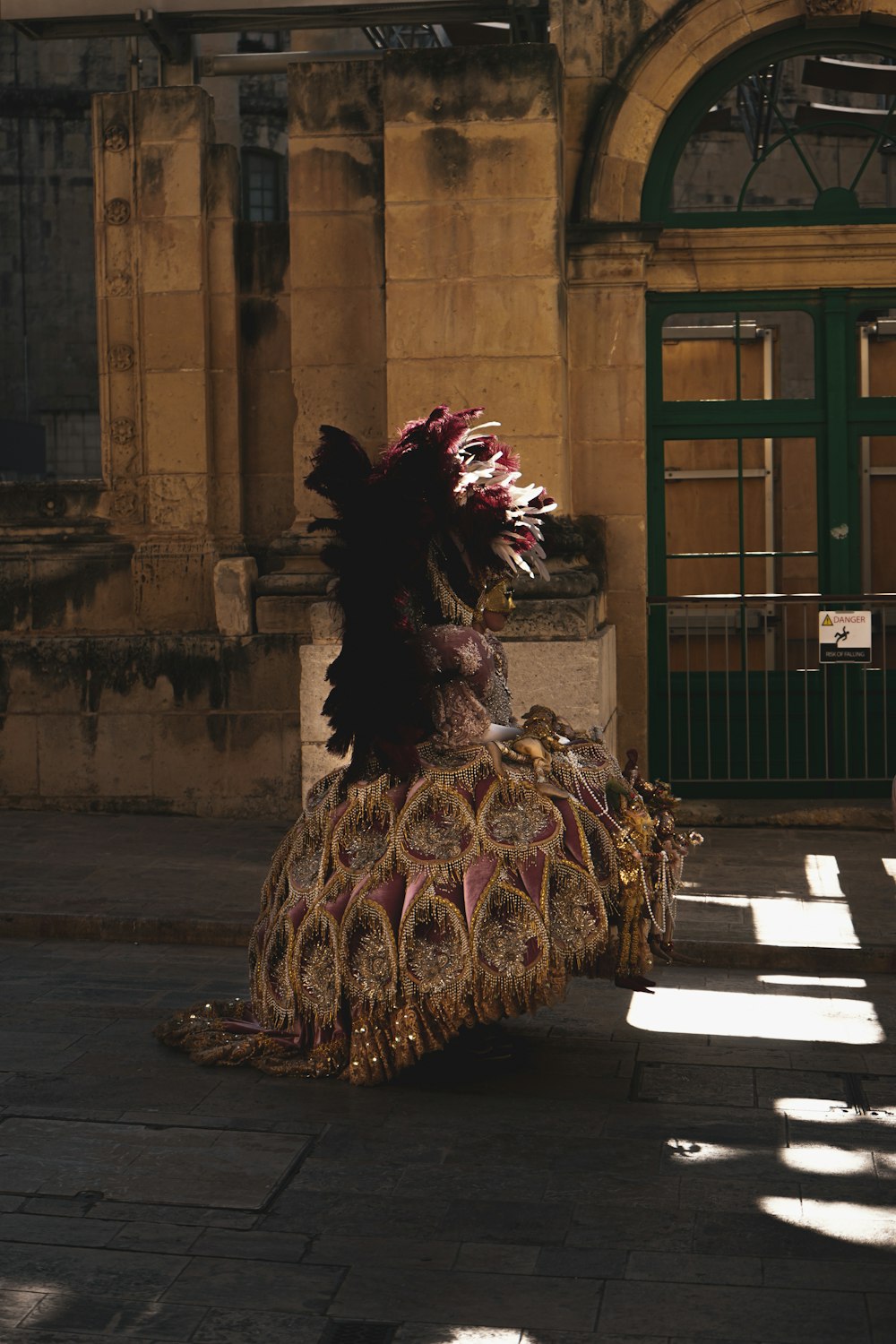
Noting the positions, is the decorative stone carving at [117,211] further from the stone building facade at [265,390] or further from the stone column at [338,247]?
the stone column at [338,247]

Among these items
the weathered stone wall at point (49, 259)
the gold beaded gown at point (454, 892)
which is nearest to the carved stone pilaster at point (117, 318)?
the gold beaded gown at point (454, 892)

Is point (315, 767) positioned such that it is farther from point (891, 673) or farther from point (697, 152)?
point (697, 152)

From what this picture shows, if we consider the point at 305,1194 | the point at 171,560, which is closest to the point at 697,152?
the point at 171,560

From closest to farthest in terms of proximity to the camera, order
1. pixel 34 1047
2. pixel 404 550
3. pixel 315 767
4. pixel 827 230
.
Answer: pixel 404 550 → pixel 34 1047 → pixel 315 767 → pixel 827 230

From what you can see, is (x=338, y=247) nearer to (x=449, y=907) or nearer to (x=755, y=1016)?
(x=755, y=1016)

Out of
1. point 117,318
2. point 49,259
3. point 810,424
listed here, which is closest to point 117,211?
point 117,318

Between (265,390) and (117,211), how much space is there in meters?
1.45

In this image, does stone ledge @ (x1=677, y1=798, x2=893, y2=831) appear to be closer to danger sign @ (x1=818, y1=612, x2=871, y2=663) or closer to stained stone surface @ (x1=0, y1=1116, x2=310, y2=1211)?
danger sign @ (x1=818, y1=612, x2=871, y2=663)

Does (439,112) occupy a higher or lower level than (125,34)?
lower

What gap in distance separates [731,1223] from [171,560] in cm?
755

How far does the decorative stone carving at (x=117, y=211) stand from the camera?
1165 cm

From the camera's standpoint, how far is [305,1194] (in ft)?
16.4

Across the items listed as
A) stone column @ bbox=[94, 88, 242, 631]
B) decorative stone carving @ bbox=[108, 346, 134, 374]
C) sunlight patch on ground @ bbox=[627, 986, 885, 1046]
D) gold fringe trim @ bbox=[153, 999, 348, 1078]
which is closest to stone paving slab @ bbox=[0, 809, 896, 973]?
gold fringe trim @ bbox=[153, 999, 348, 1078]

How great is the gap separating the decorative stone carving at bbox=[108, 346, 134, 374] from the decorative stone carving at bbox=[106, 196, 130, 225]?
79 cm
